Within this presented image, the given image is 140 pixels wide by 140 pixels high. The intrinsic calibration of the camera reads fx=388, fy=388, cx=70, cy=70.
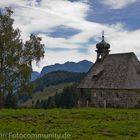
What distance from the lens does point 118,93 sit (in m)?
57.6

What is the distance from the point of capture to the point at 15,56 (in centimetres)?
5591

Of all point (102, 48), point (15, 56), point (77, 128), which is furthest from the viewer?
point (102, 48)

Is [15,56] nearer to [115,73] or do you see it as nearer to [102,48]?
[115,73]

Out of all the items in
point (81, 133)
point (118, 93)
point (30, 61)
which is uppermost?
point (30, 61)

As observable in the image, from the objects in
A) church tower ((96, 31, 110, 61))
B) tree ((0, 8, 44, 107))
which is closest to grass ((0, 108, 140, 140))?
tree ((0, 8, 44, 107))

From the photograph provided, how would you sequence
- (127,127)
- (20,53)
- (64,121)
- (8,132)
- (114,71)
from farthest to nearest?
(114,71) → (20,53) → (64,121) → (127,127) → (8,132)

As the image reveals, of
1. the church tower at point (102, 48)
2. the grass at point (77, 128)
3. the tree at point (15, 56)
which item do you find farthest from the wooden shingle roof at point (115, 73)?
the grass at point (77, 128)

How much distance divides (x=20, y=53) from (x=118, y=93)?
51.1 ft

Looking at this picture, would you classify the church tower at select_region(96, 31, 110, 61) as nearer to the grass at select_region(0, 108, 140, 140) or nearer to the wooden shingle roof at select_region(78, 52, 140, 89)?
the wooden shingle roof at select_region(78, 52, 140, 89)

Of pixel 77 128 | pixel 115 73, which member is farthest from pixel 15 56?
pixel 77 128

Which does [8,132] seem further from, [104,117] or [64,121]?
[104,117]

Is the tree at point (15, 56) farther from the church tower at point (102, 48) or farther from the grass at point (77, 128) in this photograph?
the grass at point (77, 128)

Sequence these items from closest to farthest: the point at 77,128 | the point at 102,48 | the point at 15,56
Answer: the point at 77,128
the point at 15,56
the point at 102,48

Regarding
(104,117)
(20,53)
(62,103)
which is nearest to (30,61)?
(20,53)
